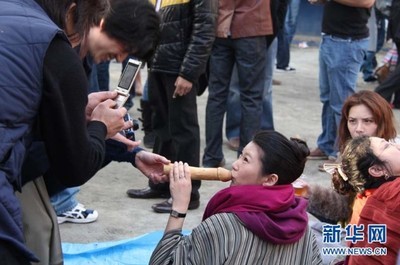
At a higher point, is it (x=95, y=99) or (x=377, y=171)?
(x=95, y=99)

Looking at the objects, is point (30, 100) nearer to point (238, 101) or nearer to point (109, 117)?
point (109, 117)

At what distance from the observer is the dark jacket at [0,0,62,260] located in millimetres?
1887

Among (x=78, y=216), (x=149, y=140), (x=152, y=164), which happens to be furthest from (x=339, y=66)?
(x=152, y=164)

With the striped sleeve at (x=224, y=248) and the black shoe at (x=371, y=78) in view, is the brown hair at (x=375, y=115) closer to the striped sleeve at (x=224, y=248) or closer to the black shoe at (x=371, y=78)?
the striped sleeve at (x=224, y=248)

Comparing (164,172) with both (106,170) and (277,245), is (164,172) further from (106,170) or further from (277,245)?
(106,170)

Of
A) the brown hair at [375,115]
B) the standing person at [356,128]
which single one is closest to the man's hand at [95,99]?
the standing person at [356,128]

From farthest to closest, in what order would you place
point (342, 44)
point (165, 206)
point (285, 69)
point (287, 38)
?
1. point (285, 69)
2. point (287, 38)
3. point (342, 44)
4. point (165, 206)

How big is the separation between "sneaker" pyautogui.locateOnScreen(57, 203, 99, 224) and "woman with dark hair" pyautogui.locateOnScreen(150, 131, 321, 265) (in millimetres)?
1972

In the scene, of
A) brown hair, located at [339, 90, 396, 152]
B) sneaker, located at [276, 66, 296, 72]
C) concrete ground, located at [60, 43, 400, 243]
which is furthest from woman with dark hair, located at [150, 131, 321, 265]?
sneaker, located at [276, 66, 296, 72]

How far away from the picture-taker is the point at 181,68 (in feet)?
14.8

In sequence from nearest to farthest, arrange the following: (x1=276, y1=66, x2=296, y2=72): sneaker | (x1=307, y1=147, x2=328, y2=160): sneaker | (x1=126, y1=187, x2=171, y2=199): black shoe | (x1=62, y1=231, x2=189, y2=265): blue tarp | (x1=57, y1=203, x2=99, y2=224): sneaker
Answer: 1. (x1=62, y1=231, x2=189, y2=265): blue tarp
2. (x1=57, y1=203, x2=99, y2=224): sneaker
3. (x1=126, y1=187, x2=171, y2=199): black shoe
4. (x1=307, y1=147, x2=328, y2=160): sneaker
5. (x1=276, y1=66, x2=296, y2=72): sneaker

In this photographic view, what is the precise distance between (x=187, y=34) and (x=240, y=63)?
2.86 ft

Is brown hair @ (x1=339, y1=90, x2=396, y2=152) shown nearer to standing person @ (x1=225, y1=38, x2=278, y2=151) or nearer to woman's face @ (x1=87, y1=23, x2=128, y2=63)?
woman's face @ (x1=87, y1=23, x2=128, y2=63)

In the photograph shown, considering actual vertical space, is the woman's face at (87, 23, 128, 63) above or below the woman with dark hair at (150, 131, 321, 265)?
above
